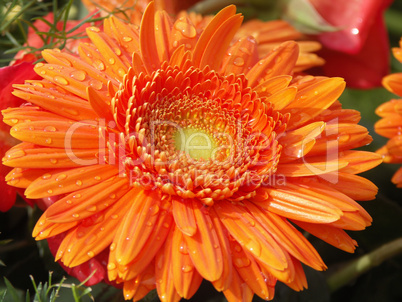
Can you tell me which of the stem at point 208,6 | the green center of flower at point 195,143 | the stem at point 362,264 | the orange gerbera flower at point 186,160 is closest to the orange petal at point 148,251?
the orange gerbera flower at point 186,160

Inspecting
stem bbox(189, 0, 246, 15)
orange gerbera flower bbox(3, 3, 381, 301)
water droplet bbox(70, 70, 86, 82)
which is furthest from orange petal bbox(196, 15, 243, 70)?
stem bbox(189, 0, 246, 15)

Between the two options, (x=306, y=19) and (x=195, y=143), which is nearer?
(x=195, y=143)

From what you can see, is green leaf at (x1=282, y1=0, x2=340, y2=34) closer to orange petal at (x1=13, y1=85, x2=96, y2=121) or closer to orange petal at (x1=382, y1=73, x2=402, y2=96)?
orange petal at (x1=382, y1=73, x2=402, y2=96)

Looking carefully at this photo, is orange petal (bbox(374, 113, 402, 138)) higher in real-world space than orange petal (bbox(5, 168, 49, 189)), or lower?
lower

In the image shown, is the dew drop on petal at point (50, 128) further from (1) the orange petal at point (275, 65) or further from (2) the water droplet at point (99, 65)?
(1) the orange petal at point (275, 65)

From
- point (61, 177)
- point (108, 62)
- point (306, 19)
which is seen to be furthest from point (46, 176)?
point (306, 19)

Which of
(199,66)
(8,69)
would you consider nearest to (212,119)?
(199,66)

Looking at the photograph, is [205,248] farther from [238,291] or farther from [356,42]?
[356,42]

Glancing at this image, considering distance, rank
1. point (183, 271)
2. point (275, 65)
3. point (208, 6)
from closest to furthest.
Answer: point (183, 271), point (275, 65), point (208, 6)

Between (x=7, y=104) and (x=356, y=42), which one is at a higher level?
(x=7, y=104)
